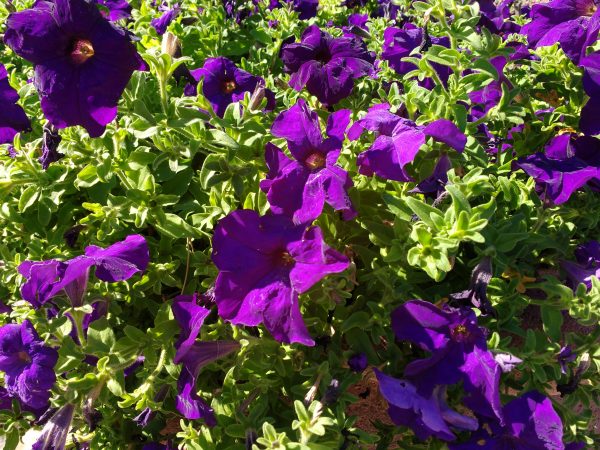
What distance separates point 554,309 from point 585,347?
11cm

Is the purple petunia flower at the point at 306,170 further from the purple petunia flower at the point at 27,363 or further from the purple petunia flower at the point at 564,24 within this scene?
the purple petunia flower at the point at 564,24

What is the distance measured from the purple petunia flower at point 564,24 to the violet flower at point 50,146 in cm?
135

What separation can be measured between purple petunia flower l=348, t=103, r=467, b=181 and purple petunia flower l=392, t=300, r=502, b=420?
297 millimetres

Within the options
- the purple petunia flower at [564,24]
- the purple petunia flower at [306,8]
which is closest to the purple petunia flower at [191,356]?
the purple petunia flower at [564,24]

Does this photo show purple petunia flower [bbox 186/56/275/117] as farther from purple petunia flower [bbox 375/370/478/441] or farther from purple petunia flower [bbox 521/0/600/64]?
purple petunia flower [bbox 375/370/478/441]

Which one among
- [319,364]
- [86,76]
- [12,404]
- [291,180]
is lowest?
[12,404]

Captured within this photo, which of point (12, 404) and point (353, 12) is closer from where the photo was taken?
point (12, 404)

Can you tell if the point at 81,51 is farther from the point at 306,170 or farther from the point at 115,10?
the point at 115,10

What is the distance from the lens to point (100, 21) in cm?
114

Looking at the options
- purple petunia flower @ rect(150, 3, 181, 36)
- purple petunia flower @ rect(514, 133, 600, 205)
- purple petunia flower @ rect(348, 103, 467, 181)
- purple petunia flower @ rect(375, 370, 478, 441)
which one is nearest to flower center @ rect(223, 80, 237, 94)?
purple petunia flower @ rect(150, 3, 181, 36)

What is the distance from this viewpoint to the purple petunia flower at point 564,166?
134 centimetres

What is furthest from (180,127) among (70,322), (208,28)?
(208,28)

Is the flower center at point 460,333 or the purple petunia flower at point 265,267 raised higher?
the purple petunia flower at point 265,267

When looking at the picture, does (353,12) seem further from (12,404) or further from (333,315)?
(12,404)
